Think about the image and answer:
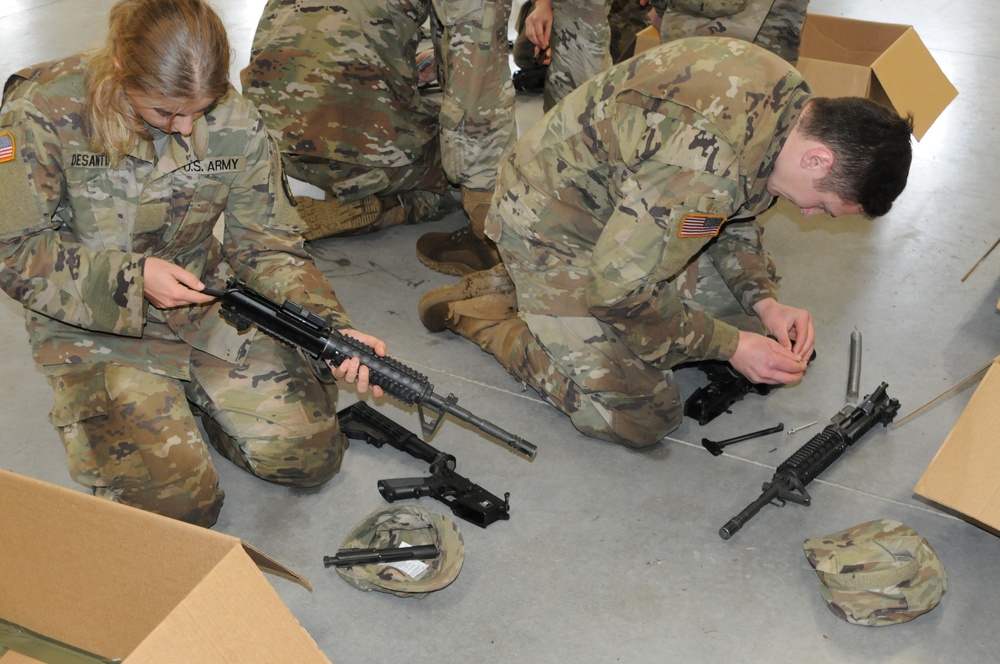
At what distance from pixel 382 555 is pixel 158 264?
94 cm

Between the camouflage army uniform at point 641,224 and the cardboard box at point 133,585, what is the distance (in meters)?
1.32

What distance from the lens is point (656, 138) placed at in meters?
2.43

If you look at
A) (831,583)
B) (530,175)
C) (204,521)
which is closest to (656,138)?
(530,175)

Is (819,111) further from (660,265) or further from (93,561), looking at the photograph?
(93,561)

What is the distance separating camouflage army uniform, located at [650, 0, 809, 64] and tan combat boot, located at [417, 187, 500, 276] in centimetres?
104

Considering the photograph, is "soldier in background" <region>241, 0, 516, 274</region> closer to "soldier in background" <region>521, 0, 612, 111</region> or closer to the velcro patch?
"soldier in background" <region>521, 0, 612, 111</region>

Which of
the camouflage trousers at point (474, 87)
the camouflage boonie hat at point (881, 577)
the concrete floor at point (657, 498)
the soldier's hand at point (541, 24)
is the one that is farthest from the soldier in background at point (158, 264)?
the soldier's hand at point (541, 24)

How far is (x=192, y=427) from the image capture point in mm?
2627

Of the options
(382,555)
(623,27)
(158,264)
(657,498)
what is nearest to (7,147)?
(158,264)

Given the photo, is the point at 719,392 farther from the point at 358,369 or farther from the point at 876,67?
the point at 876,67

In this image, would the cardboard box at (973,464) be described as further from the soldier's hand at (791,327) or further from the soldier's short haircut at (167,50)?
the soldier's short haircut at (167,50)

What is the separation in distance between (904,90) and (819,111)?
221 centimetres

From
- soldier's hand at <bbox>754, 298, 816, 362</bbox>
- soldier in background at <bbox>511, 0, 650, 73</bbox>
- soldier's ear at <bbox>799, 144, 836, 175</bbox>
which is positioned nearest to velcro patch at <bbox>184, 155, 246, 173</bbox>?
soldier's ear at <bbox>799, 144, 836, 175</bbox>

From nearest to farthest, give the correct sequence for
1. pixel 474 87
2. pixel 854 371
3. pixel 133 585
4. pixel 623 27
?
1. pixel 133 585
2. pixel 854 371
3. pixel 474 87
4. pixel 623 27
